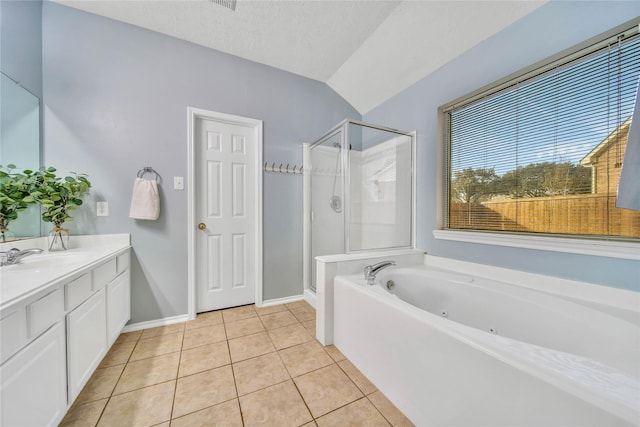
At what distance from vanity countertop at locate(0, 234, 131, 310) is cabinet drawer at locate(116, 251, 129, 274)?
0.06 meters

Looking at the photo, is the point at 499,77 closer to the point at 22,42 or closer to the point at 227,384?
the point at 227,384

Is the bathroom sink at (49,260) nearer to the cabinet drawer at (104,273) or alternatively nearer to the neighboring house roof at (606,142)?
the cabinet drawer at (104,273)

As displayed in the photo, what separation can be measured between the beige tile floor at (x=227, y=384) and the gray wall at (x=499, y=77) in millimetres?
1267

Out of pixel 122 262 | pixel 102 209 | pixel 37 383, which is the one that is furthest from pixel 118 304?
pixel 37 383

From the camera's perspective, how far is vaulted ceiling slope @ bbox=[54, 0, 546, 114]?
1.68 metres

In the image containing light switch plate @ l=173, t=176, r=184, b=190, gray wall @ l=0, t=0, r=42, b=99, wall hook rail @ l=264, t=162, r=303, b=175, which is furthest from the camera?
wall hook rail @ l=264, t=162, r=303, b=175

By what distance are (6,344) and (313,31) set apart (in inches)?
101

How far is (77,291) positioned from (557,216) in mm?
2760

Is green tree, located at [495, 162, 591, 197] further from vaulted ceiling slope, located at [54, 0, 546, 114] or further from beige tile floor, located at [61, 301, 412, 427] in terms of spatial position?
beige tile floor, located at [61, 301, 412, 427]

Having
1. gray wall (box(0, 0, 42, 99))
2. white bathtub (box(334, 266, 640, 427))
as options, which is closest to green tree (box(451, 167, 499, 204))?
white bathtub (box(334, 266, 640, 427))

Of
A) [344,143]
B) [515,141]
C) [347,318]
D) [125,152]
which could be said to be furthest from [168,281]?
[515,141]

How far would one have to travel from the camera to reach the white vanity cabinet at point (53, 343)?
0.74 metres

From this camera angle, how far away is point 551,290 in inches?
54.1

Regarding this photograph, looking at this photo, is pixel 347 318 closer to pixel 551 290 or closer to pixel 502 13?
pixel 551 290
